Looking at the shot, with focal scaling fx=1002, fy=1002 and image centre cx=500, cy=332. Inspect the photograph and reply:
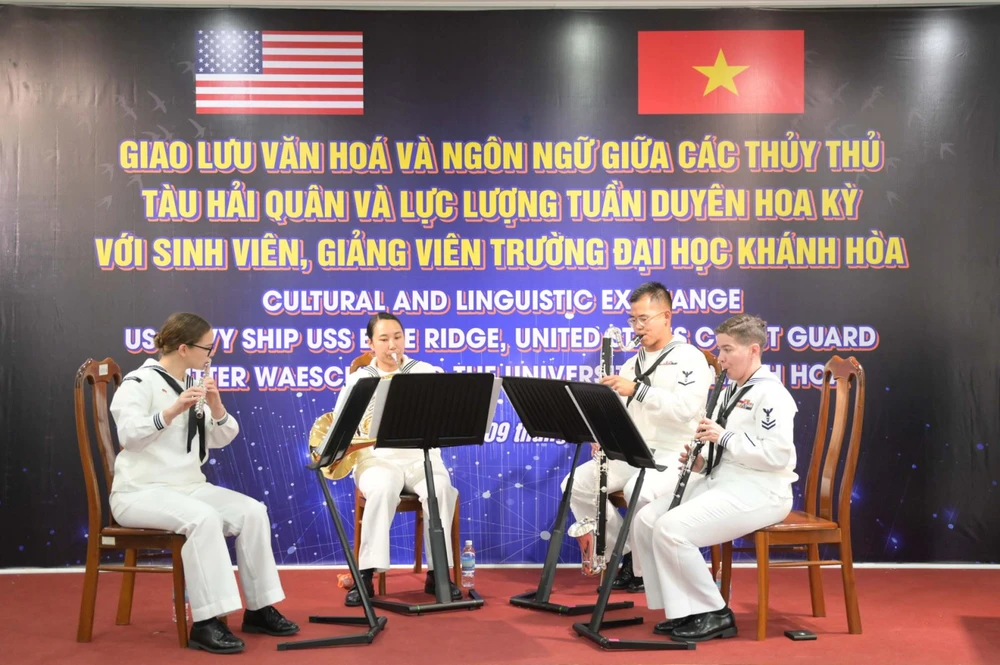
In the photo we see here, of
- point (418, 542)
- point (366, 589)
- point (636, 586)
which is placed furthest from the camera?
point (418, 542)

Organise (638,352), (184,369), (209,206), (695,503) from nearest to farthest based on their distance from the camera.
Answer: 1. (695,503)
2. (184,369)
3. (638,352)
4. (209,206)

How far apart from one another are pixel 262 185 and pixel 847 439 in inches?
148

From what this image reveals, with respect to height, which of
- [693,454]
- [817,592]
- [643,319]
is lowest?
[817,592]

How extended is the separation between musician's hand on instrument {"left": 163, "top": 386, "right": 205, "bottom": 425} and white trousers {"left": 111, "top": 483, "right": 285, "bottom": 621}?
0.36 meters

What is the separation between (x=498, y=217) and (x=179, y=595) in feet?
9.30

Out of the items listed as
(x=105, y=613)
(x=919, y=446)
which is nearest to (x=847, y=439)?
(x=919, y=446)

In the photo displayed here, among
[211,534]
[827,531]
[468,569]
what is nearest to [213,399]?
[211,534]

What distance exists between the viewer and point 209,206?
5891 millimetres

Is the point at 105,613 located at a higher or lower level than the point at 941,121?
lower

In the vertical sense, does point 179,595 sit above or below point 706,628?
above

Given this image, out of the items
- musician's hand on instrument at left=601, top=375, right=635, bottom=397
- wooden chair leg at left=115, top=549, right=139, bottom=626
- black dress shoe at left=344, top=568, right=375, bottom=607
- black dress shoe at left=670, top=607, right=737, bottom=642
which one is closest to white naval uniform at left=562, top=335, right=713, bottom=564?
musician's hand on instrument at left=601, top=375, right=635, bottom=397

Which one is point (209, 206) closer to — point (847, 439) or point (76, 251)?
point (76, 251)

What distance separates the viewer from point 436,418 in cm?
444

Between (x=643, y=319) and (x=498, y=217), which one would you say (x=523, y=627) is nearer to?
(x=643, y=319)
